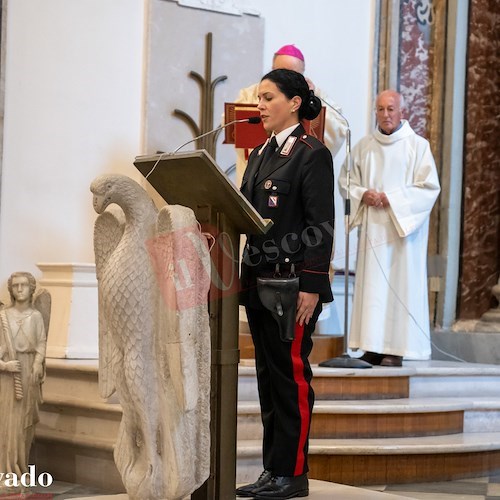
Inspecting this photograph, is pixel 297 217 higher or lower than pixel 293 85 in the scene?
lower

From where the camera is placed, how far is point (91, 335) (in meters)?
6.20

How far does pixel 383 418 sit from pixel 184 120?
2862 millimetres

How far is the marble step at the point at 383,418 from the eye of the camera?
5.29 metres

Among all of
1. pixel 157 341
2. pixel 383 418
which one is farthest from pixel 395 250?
pixel 157 341

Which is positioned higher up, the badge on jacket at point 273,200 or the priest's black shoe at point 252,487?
the badge on jacket at point 273,200

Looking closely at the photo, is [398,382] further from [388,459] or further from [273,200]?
[273,200]

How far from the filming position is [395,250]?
21.9 ft

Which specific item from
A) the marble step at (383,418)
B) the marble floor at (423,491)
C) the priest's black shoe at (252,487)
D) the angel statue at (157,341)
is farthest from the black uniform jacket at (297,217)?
the marble step at (383,418)

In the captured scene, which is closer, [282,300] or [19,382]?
[282,300]

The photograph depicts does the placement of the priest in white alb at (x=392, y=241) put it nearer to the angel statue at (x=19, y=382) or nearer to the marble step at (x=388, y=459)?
the marble step at (x=388, y=459)

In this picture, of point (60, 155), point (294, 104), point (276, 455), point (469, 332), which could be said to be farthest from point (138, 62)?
point (276, 455)

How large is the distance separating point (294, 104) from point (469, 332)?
165 inches

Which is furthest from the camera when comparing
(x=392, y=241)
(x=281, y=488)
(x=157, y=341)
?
(x=392, y=241)

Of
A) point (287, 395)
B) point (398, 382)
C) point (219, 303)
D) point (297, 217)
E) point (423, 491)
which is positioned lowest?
point (423, 491)
